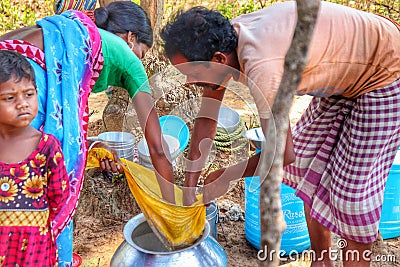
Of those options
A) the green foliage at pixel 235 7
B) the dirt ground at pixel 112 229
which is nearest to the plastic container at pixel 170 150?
the dirt ground at pixel 112 229

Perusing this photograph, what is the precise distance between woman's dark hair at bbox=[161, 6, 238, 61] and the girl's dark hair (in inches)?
20.2

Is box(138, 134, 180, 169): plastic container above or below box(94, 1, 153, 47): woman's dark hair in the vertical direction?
below

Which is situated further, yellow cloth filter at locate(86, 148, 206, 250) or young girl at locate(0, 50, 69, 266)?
yellow cloth filter at locate(86, 148, 206, 250)

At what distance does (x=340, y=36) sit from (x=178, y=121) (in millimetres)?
1275

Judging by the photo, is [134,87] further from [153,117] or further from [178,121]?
[178,121]

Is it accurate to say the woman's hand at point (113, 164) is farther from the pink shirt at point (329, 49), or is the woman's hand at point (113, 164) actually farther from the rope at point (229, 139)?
the rope at point (229, 139)

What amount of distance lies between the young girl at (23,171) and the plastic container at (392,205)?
6.20 ft

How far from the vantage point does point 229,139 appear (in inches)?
152

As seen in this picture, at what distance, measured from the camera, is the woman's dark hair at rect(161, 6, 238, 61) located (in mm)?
1843

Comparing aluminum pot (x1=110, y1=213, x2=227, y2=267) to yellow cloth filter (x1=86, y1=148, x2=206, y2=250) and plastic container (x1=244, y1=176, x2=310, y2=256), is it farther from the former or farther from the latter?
plastic container (x1=244, y1=176, x2=310, y2=256)

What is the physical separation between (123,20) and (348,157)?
3.76 ft

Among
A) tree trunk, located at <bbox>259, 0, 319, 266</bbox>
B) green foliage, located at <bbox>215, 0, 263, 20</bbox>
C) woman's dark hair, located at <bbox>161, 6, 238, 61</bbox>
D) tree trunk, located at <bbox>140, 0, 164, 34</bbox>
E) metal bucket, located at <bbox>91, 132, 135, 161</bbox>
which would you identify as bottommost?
green foliage, located at <bbox>215, 0, 263, 20</bbox>

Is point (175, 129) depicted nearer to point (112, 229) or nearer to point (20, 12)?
point (112, 229)

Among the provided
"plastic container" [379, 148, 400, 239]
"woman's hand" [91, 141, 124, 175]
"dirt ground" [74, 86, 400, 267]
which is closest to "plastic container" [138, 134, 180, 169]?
"woman's hand" [91, 141, 124, 175]
